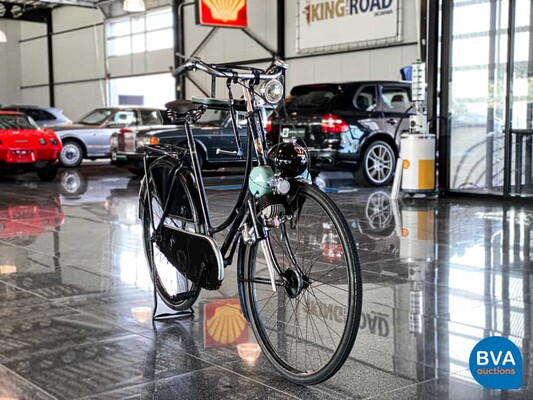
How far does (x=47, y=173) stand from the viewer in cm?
1477

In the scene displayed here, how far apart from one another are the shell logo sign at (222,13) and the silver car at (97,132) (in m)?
3.37

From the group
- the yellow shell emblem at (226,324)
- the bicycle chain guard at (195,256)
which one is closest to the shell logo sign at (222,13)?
the yellow shell emblem at (226,324)

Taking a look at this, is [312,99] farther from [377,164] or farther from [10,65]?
[10,65]

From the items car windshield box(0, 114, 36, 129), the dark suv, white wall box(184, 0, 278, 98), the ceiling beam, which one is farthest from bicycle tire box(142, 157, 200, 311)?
the ceiling beam

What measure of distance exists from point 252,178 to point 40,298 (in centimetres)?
230

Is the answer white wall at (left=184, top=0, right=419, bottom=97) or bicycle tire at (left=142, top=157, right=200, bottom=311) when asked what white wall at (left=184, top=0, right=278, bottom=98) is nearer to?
white wall at (left=184, top=0, right=419, bottom=97)

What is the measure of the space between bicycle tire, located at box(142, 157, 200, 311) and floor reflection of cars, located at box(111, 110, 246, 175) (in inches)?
345

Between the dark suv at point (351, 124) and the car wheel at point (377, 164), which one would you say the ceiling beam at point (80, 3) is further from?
the car wheel at point (377, 164)

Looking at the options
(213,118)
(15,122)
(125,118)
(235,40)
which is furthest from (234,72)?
(235,40)

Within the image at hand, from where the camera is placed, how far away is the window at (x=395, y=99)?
41.8 ft

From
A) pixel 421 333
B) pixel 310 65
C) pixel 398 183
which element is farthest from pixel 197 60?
pixel 310 65

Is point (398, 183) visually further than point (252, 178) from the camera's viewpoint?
Yes

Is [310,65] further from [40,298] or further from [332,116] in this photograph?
[40,298]

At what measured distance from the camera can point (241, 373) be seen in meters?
3.38
